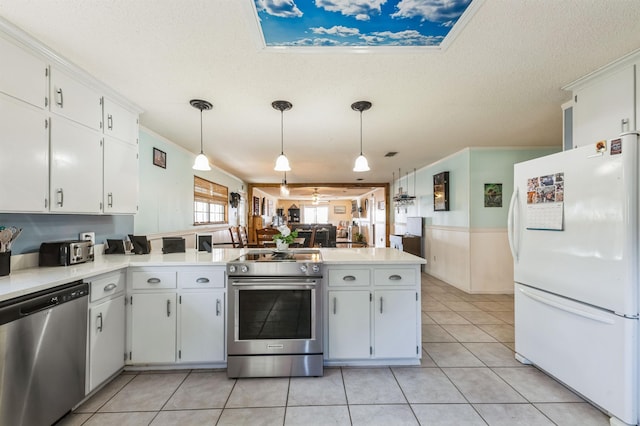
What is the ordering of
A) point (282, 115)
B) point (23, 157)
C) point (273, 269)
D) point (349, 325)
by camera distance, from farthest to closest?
point (282, 115), point (349, 325), point (273, 269), point (23, 157)

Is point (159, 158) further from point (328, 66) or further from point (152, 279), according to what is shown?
point (328, 66)

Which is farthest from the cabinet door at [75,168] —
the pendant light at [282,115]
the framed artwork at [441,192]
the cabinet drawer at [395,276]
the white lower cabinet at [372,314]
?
the framed artwork at [441,192]

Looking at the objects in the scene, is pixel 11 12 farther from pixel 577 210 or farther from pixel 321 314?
pixel 577 210

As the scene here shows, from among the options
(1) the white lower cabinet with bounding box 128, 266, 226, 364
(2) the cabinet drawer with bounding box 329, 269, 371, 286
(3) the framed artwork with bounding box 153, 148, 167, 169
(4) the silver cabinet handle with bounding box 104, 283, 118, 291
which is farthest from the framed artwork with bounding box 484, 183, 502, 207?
(4) the silver cabinet handle with bounding box 104, 283, 118, 291

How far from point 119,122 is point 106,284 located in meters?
1.45

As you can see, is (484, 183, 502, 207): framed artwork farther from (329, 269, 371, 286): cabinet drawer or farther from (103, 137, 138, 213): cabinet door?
(103, 137, 138, 213): cabinet door

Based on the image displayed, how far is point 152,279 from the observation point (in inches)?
90.3

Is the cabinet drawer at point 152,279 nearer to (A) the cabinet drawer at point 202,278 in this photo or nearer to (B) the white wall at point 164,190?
(A) the cabinet drawer at point 202,278

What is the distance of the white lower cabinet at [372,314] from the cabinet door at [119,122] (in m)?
2.26

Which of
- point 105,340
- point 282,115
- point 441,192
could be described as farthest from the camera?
point 441,192

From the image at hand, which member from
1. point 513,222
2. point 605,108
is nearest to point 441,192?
point 513,222

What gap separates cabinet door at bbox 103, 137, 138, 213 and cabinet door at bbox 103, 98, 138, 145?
0.20 feet

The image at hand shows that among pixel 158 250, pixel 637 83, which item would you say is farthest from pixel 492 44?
pixel 158 250

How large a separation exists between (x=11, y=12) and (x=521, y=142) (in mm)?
5294
